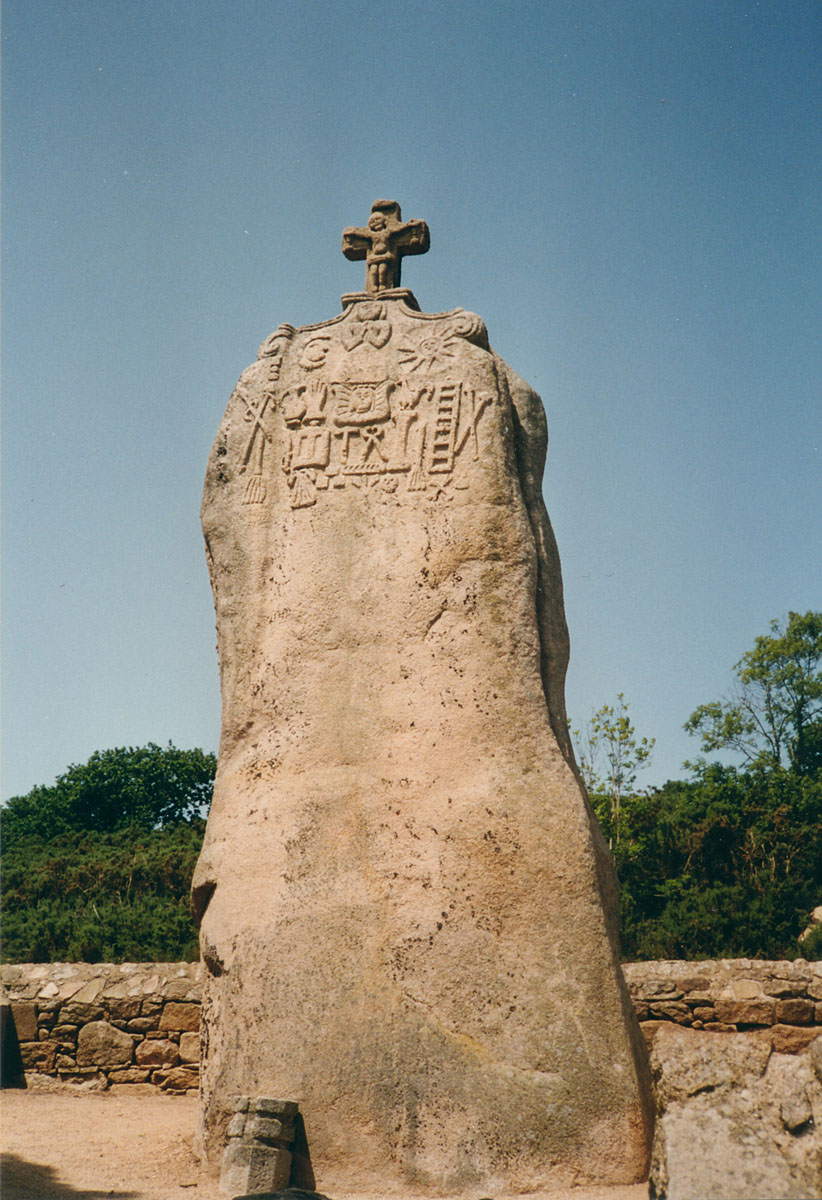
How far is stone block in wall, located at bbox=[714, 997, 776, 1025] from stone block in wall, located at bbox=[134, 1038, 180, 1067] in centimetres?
341

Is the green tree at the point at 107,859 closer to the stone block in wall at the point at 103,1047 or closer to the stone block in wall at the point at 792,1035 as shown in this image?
the stone block in wall at the point at 103,1047

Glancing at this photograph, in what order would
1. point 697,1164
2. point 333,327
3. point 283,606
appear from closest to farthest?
point 697,1164 → point 283,606 → point 333,327

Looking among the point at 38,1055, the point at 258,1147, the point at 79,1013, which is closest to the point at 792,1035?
the point at 258,1147

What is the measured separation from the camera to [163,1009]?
257 inches

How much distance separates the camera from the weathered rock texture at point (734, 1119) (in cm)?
292

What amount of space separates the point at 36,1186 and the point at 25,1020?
113 inches

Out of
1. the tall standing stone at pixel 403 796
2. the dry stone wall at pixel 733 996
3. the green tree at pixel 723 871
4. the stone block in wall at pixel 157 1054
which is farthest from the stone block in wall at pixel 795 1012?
the green tree at pixel 723 871

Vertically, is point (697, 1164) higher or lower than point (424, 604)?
lower

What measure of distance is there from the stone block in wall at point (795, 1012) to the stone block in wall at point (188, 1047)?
11.9ft

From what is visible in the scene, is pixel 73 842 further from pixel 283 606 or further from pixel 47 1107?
pixel 283 606

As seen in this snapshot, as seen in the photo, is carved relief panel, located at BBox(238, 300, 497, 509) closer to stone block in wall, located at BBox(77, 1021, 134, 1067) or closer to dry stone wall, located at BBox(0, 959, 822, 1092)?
dry stone wall, located at BBox(0, 959, 822, 1092)

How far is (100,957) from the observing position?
434 inches

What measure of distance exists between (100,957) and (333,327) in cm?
800

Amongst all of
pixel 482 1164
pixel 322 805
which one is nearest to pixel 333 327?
pixel 322 805
